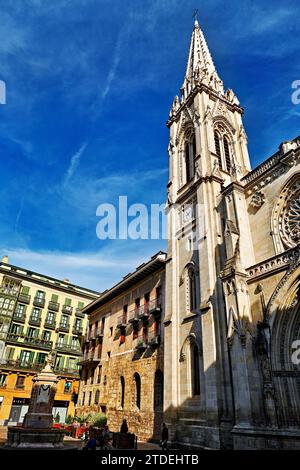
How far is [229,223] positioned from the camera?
17.1 meters

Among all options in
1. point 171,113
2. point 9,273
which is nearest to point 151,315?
point 171,113

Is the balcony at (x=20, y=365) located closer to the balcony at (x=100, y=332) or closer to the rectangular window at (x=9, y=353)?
the rectangular window at (x=9, y=353)

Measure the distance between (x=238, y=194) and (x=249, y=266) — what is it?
4798mm

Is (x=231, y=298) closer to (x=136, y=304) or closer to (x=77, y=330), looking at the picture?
(x=136, y=304)

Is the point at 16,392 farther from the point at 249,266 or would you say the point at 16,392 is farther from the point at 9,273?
the point at 249,266

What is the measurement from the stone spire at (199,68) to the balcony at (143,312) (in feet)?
65.2

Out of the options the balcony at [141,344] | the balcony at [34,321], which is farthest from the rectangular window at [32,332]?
the balcony at [141,344]

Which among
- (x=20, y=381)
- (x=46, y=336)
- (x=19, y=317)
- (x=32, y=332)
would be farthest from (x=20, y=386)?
(x=19, y=317)

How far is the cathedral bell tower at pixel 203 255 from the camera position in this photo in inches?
600

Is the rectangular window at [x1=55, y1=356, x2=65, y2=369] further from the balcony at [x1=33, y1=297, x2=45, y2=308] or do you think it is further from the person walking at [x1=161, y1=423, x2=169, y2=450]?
the person walking at [x1=161, y1=423, x2=169, y2=450]

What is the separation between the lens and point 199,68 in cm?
2902

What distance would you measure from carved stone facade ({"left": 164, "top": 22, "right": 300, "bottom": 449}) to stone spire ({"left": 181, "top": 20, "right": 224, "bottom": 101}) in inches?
190

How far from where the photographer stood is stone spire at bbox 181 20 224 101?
29016mm

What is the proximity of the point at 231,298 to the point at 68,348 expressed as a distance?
31.9 meters
